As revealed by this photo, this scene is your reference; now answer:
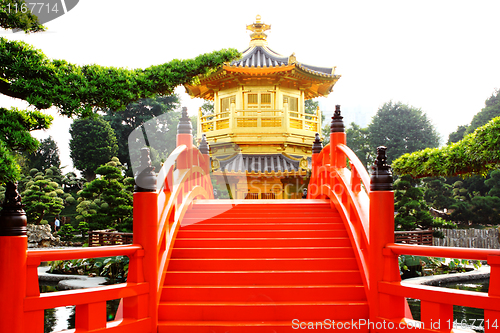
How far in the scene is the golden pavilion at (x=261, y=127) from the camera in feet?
48.0

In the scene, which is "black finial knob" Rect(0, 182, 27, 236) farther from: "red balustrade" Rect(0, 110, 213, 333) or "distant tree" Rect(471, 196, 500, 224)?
"distant tree" Rect(471, 196, 500, 224)

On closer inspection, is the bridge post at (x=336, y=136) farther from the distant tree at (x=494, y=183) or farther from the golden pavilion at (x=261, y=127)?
the distant tree at (x=494, y=183)

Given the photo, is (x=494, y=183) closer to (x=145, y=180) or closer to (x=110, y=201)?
(x=110, y=201)

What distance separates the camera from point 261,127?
1488 centimetres

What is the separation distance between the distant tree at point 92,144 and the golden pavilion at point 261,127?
13314 millimetres

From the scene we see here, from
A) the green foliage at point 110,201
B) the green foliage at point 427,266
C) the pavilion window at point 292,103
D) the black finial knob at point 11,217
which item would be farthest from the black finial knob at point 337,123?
the green foliage at point 110,201

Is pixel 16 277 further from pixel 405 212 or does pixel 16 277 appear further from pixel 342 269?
pixel 405 212

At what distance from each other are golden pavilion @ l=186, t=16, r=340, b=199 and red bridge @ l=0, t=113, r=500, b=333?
8.90 metres

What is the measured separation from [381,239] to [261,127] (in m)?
11.2

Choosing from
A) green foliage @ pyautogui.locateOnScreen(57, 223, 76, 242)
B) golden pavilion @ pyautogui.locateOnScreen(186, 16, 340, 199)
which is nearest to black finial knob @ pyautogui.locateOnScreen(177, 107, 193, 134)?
golden pavilion @ pyautogui.locateOnScreen(186, 16, 340, 199)

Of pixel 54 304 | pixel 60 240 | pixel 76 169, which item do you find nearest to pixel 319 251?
pixel 54 304

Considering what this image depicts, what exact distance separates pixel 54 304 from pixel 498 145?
14.9 feet

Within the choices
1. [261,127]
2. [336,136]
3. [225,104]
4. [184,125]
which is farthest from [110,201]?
[336,136]

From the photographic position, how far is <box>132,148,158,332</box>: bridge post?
387 cm
